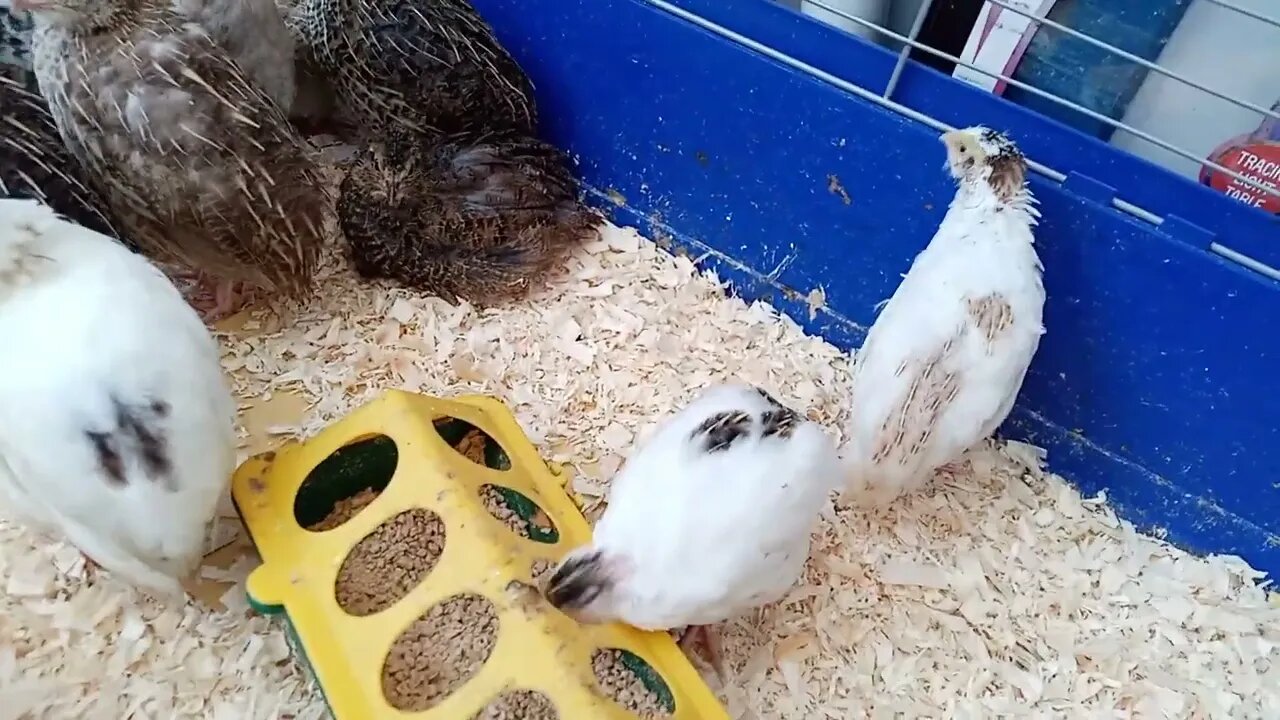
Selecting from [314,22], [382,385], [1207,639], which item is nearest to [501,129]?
[314,22]

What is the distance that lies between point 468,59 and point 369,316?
0.45 metres

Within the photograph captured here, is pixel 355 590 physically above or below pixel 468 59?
below

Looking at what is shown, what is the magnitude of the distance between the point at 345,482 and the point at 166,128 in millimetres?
543

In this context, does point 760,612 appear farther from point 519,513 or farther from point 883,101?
point 883,101

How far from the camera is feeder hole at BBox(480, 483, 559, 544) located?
1.39 m

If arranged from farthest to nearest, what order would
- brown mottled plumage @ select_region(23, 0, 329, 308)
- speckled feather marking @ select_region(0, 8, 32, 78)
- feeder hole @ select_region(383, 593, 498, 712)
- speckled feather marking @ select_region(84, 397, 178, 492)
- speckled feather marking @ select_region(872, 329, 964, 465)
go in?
speckled feather marking @ select_region(0, 8, 32, 78), brown mottled plumage @ select_region(23, 0, 329, 308), speckled feather marking @ select_region(872, 329, 964, 465), feeder hole @ select_region(383, 593, 498, 712), speckled feather marking @ select_region(84, 397, 178, 492)

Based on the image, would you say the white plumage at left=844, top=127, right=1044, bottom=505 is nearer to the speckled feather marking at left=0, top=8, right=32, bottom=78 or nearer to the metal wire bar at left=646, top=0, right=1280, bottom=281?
the metal wire bar at left=646, top=0, right=1280, bottom=281

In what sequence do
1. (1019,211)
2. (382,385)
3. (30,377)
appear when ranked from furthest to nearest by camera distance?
(382,385) < (1019,211) < (30,377)

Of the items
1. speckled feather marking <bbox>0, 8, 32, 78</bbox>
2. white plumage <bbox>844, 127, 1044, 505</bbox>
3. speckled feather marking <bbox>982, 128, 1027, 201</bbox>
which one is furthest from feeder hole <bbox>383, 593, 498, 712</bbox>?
speckled feather marking <bbox>0, 8, 32, 78</bbox>

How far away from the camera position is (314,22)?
1799mm

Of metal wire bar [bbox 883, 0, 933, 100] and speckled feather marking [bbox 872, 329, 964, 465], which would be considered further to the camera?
metal wire bar [bbox 883, 0, 933, 100]

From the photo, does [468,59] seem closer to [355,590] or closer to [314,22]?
[314,22]

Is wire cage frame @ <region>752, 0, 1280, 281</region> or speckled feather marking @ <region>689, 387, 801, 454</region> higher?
wire cage frame @ <region>752, 0, 1280, 281</region>

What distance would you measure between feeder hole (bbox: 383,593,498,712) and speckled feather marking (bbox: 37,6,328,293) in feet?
2.06
